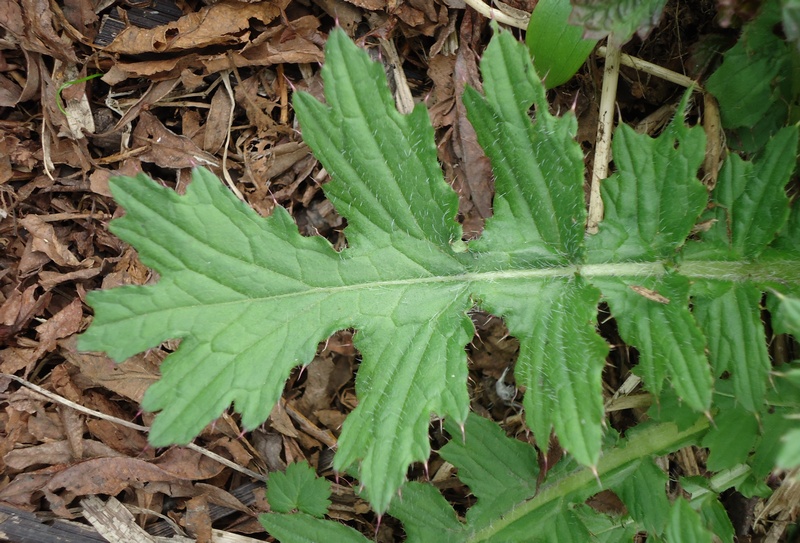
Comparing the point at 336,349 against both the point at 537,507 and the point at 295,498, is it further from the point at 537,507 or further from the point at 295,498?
the point at 537,507

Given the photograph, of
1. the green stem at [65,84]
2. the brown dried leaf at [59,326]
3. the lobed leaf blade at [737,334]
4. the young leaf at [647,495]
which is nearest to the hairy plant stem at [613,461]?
the young leaf at [647,495]

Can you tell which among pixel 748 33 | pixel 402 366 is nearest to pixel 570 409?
pixel 402 366

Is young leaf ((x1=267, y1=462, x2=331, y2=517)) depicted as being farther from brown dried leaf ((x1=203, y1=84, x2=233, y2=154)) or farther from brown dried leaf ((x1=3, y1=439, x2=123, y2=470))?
brown dried leaf ((x1=203, y1=84, x2=233, y2=154))

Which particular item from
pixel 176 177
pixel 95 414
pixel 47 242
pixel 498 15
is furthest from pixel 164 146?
pixel 498 15

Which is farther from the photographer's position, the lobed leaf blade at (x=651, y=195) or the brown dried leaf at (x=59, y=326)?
the brown dried leaf at (x=59, y=326)

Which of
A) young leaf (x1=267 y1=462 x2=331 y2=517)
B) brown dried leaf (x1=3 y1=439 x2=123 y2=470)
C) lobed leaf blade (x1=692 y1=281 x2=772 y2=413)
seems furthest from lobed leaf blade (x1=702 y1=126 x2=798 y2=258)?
brown dried leaf (x1=3 y1=439 x2=123 y2=470)

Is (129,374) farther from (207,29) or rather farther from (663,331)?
(663,331)

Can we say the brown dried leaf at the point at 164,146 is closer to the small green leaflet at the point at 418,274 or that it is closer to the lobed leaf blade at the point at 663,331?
the small green leaflet at the point at 418,274
